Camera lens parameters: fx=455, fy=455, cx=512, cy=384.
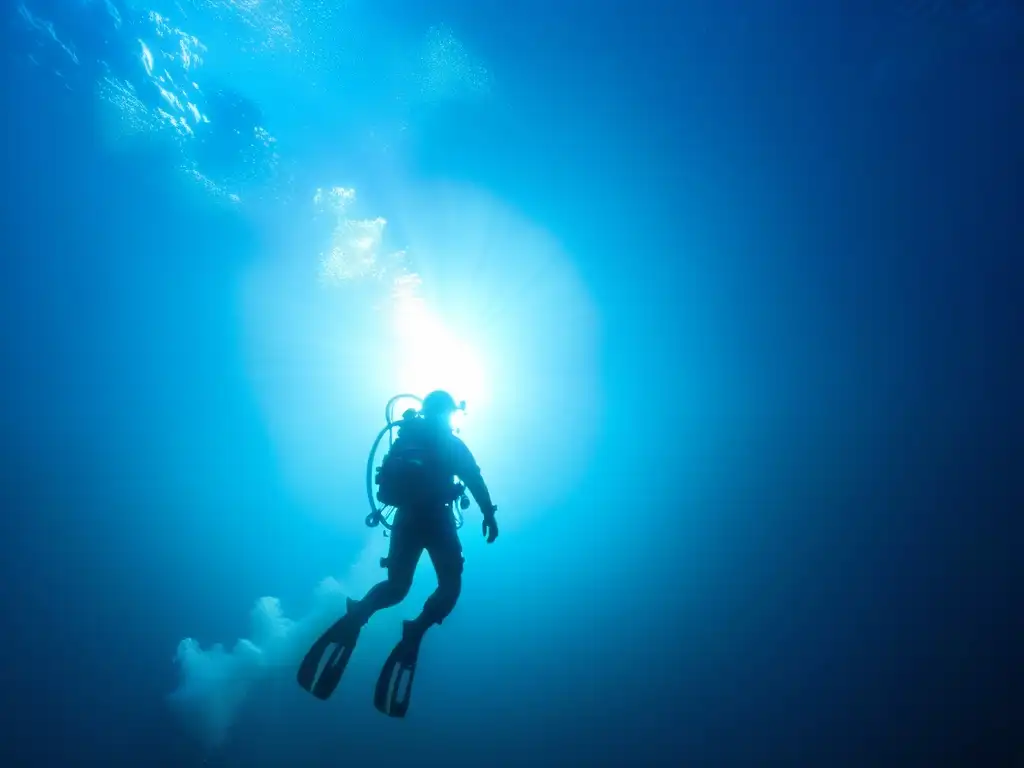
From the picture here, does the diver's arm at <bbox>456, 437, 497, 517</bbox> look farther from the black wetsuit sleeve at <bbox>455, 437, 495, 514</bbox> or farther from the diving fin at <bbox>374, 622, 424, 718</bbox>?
the diving fin at <bbox>374, 622, 424, 718</bbox>

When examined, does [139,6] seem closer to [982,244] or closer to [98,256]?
[98,256]

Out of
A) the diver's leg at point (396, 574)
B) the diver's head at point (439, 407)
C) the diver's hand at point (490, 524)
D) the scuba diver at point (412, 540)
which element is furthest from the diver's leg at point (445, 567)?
the diver's head at point (439, 407)

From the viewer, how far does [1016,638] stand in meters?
28.9

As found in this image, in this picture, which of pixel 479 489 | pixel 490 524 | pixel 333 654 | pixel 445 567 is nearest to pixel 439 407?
pixel 479 489

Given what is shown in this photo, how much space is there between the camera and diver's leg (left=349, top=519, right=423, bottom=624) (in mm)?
4352

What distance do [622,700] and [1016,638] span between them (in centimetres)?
2554

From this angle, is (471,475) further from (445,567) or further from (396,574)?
(396,574)

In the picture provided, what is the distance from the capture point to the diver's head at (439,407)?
539cm

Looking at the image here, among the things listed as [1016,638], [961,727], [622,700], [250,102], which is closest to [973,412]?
[1016,638]

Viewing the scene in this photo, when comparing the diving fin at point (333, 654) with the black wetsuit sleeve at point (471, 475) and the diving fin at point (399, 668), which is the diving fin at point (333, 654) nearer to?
the diving fin at point (399, 668)

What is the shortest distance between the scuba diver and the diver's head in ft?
0.04

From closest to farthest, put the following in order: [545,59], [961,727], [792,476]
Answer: [545,59] → [961,727] → [792,476]

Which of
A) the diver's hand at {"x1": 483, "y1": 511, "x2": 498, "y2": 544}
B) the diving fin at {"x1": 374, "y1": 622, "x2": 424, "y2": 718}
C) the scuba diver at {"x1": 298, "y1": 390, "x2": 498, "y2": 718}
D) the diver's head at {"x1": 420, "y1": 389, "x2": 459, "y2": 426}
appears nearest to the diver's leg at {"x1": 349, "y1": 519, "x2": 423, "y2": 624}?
the scuba diver at {"x1": 298, "y1": 390, "x2": 498, "y2": 718}

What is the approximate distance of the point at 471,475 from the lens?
5242 mm
